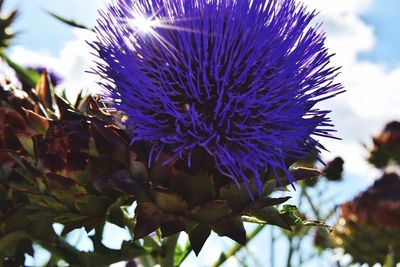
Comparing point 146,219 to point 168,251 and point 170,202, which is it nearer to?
point 170,202

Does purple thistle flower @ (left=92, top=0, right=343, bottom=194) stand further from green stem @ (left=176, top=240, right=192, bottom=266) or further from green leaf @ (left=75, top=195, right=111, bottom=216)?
green stem @ (left=176, top=240, right=192, bottom=266)

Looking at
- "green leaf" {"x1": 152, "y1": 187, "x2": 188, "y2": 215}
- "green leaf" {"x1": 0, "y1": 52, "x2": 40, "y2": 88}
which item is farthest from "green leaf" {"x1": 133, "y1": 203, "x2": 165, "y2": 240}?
"green leaf" {"x1": 0, "y1": 52, "x2": 40, "y2": 88}

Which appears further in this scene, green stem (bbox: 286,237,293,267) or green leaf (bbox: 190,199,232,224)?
green stem (bbox: 286,237,293,267)

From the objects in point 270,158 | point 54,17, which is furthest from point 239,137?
point 54,17

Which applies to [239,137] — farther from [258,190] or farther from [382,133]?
[382,133]

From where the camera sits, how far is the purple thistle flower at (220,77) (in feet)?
3.08

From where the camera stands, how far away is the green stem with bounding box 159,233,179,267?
112cm

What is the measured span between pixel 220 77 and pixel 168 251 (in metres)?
0.33

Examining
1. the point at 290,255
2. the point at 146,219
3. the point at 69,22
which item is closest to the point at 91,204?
the point at 146,219

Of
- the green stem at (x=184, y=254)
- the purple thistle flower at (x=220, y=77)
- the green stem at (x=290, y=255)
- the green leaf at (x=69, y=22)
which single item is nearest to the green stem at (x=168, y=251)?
the green stem at (x=184, y=254)

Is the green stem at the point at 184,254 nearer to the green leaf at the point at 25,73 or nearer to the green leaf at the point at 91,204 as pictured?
the green leaf at the point at 91,204

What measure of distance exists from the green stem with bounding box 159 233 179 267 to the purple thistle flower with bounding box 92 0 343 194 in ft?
0.69

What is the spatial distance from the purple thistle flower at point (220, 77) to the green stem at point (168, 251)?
0.21 metres

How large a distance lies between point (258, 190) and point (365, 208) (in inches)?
42.0
